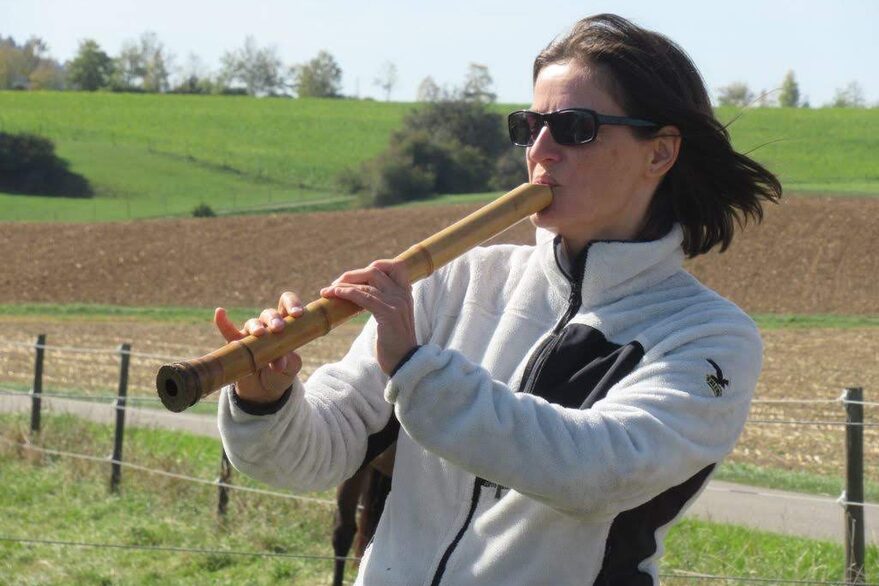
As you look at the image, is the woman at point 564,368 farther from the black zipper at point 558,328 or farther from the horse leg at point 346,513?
the horse leg at point 346,513

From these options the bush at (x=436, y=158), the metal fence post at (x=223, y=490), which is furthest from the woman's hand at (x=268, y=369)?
the bush at (x=436, y=158)

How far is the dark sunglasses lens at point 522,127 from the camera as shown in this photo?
2.11 m

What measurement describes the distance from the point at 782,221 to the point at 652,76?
2948 cm

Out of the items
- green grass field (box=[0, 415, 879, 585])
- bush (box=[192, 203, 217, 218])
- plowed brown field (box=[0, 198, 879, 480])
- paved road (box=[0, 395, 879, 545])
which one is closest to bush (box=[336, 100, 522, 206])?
bush (box=[192, 203, 217, 218])

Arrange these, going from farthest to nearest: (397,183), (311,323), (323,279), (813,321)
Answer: (397,183), (323,279), (813,321), (311,323)

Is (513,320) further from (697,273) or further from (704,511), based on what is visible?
(697,273)

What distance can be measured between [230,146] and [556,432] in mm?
63892

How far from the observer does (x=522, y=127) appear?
2152 mm

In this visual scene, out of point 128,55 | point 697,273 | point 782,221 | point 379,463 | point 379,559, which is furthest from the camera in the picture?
point 128,55

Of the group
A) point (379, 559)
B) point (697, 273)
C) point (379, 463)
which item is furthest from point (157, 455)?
point (697, 273)

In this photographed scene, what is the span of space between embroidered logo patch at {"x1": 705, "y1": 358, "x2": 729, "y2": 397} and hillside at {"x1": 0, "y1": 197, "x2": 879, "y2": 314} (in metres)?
22.8

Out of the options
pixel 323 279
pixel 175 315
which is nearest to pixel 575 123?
pixel 175 315

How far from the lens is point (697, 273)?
2827cm

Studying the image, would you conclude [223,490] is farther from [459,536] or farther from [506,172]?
[506,172]
